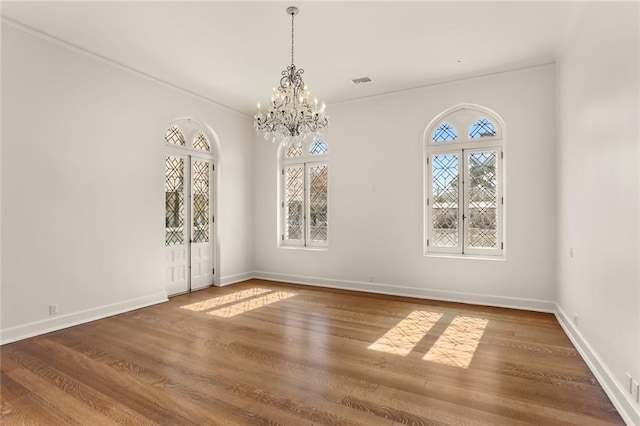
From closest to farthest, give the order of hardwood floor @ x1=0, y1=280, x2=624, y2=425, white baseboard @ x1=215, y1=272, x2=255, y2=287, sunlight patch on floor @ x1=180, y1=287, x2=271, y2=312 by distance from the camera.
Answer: hardwood floor @ x1=0, y1=280, x2=624, y2=425, sunlight patch on floor @ x1=180, y1=287, x2=271, y2=312, white baseboard @ x1=215, y1=272, x2=255, y2=287

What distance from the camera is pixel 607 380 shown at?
102 inches

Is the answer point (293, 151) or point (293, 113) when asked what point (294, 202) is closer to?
point (293, 151)

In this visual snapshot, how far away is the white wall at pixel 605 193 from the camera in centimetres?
224

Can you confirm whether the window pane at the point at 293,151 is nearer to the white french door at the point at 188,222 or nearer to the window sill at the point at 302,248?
the white french door at the point at 188,222

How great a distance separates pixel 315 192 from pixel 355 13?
3580 mm

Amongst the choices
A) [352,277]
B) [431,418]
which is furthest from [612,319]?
[352,277]

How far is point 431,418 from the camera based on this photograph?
2.25 m

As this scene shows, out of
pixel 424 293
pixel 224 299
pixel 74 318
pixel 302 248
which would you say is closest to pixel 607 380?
pixel 424 293

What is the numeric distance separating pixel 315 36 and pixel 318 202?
3.24m

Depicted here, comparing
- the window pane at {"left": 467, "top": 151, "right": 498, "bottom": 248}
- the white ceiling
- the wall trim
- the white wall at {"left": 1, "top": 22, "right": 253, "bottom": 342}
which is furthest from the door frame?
the window pane at {"left": 467, "top": 151, "right": 498, "bottom": 248}

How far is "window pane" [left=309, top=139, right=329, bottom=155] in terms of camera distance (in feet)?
21.5

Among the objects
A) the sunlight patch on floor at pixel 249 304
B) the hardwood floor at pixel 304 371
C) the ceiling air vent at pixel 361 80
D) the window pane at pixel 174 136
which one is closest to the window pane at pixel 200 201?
the window pane at pixel 174 136

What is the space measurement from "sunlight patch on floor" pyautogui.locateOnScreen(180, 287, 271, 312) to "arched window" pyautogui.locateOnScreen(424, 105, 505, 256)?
118 inches

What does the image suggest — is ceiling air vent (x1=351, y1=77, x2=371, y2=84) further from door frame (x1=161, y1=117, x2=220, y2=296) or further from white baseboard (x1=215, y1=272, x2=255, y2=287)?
white baseboard (x1=215, y1=272, x2=255, y2=287)
